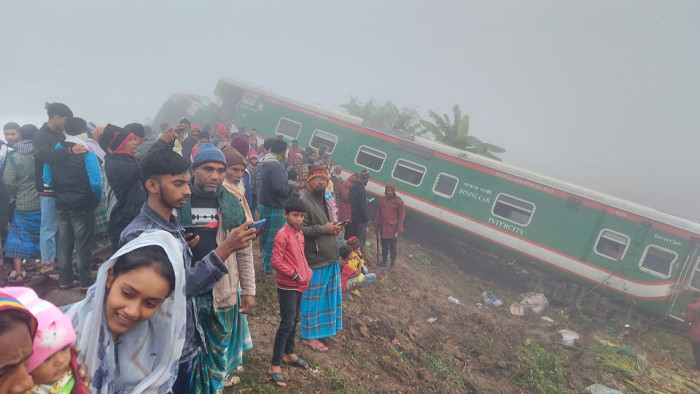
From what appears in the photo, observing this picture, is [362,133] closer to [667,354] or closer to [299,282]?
[299,282]

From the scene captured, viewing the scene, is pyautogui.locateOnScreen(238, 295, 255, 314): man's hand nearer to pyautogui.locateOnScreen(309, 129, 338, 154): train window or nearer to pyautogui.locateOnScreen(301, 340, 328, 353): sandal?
pyautogui.locateOnScreen(301, 340, 328, 353): sandal

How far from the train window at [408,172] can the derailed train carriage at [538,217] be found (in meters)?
0.03

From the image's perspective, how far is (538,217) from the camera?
9281 mm

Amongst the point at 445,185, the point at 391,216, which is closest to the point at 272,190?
the point at 391,216

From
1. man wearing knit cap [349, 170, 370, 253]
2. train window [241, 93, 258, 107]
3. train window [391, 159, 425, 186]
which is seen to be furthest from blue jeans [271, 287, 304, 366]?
train window [241, 93, 258, 107]

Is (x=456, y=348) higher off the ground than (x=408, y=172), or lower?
lower

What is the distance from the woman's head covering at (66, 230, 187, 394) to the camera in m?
1.41

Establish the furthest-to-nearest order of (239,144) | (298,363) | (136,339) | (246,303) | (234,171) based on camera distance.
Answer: (239,144)
(298,363)
(234,171)
(246,303)
(136,339)

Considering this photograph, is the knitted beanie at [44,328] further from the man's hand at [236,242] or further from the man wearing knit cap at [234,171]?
the man wearing knit cap at [234,171]

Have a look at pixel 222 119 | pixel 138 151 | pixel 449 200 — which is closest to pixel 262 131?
pixel 222 119

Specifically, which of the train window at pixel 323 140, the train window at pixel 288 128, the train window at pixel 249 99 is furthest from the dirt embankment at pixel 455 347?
the train window at pixel 249 99

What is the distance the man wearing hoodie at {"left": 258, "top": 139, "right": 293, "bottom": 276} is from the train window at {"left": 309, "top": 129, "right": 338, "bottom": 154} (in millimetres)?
6358

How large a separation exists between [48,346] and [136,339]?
16.9 inches

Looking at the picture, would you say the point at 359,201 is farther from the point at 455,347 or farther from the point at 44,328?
the point at 44,328
